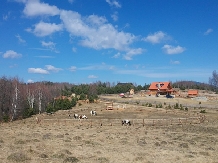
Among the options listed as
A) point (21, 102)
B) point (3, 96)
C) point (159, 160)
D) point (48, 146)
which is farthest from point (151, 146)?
point (3, 96)

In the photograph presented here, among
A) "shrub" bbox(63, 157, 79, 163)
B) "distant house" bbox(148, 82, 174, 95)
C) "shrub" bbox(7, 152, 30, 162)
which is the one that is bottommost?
"shrub" bbox(63, 157, 79, 163)

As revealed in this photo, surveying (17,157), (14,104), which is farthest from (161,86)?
(17,157)

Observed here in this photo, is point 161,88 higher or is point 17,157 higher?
point 161,88

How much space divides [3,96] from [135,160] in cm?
4931

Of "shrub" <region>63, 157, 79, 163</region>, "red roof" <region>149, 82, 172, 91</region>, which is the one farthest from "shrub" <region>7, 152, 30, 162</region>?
"red roof" <region>149, 82, 172, 91</region>

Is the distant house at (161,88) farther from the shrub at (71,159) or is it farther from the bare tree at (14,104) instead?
the shrub at (71,159)

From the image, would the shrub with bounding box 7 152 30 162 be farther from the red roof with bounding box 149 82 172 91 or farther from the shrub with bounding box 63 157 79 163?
the red roof with bounding box 149 82 172 91

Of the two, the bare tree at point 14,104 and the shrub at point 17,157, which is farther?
the bare tree at point 14,104

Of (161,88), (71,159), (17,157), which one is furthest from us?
(161,88)

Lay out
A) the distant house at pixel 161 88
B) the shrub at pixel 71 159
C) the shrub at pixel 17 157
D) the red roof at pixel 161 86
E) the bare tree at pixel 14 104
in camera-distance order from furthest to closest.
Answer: the red roof at pixel 161 86 < the distant house at pixel 161 88 < the bare tree at pixel 14 104 < the shrub at pixel 71 159 < the shrub at pixel 17 157

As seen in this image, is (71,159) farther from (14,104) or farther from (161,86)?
(161,86)

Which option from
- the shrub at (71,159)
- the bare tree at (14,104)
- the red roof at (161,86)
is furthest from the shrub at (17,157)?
the red roof at (161,86)

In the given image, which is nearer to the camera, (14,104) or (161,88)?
(14,104)

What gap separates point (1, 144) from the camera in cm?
1894
